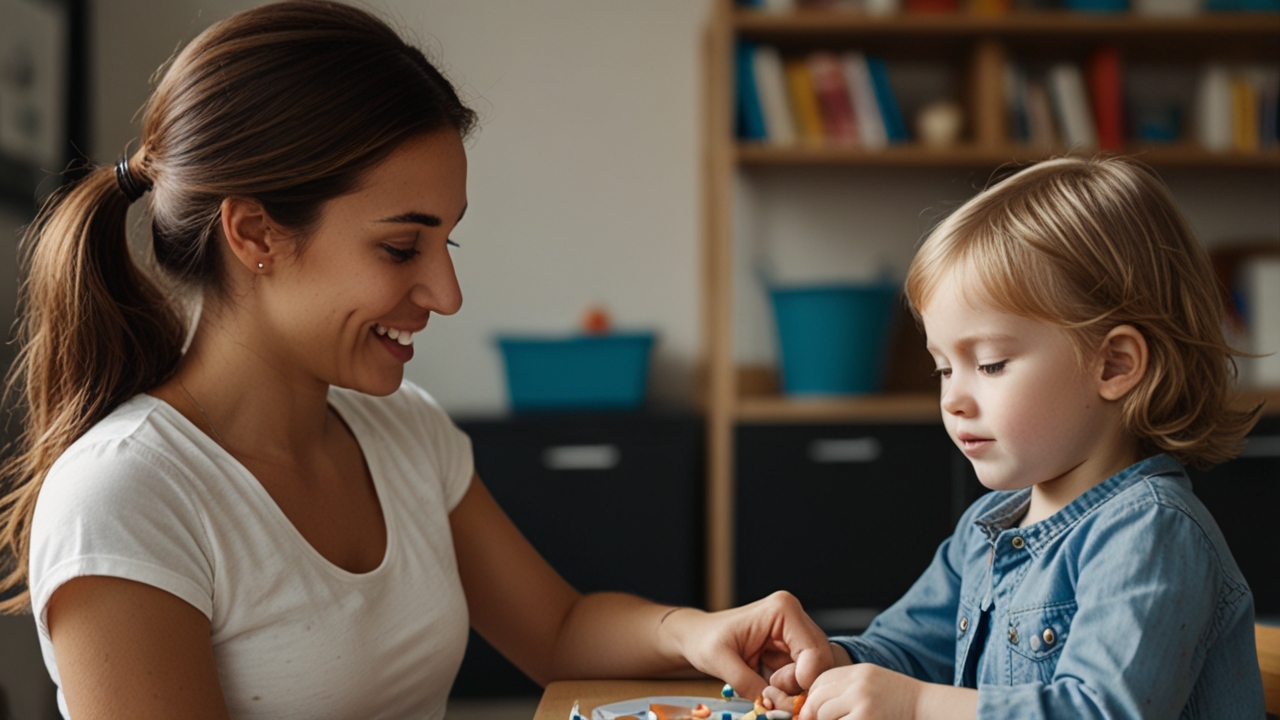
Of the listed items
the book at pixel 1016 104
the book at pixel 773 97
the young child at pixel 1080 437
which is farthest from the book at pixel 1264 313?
the young child at pixel 1080 437

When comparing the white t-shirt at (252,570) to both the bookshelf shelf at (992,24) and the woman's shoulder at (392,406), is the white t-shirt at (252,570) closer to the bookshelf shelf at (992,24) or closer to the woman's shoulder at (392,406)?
the woman's shoulder at (392,406)

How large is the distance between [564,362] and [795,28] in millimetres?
1078

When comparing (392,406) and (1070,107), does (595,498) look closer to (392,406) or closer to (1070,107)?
(392,406)

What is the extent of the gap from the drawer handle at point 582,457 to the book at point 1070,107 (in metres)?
1.52

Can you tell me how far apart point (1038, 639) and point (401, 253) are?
2.28 ft

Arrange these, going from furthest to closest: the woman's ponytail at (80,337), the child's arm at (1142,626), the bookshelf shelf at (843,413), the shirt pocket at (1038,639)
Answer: the bookshelf shelf at (843,413) → the woman's ponytail at (80,337) → the shirt pocket at (1038,639) → the child's arm at (1142,626)

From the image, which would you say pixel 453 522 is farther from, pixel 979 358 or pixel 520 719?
pixel 520 719

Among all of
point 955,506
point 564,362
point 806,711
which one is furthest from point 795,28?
point 806,711

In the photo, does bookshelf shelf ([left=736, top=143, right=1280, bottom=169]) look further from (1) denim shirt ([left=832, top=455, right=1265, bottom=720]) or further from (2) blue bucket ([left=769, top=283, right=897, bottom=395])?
(1) denim shirt ([left=832, top=455, right=1265, bottom=720])

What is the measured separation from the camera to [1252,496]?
2838 mm

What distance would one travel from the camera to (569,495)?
2861mm

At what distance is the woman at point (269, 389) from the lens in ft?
3.23

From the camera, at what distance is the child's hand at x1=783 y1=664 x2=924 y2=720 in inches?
31.8

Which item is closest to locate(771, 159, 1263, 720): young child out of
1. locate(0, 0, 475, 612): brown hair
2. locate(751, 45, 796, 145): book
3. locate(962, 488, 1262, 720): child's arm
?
locate(962, 488, 1262, 720): child's arm
